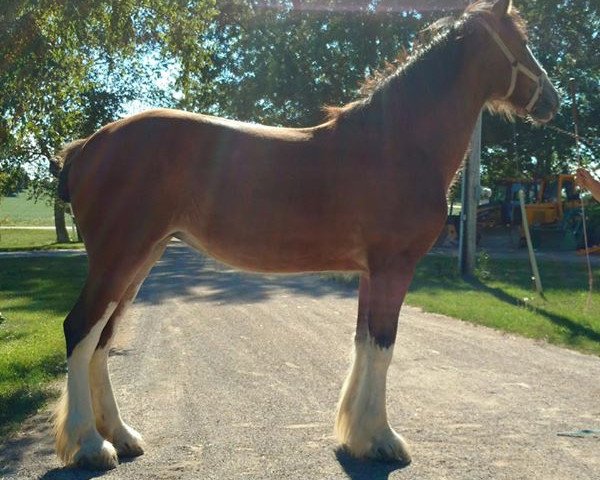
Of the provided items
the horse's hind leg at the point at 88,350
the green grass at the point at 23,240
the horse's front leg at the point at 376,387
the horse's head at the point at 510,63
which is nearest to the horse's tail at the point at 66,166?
the horse's hind leg at the point at 88,350

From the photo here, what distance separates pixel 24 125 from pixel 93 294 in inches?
229

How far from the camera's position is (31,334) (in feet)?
32.8

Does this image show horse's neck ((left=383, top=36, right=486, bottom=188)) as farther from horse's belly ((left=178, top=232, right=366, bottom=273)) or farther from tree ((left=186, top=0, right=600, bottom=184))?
tree ((left=186, top=0, right=600, bottom=184))

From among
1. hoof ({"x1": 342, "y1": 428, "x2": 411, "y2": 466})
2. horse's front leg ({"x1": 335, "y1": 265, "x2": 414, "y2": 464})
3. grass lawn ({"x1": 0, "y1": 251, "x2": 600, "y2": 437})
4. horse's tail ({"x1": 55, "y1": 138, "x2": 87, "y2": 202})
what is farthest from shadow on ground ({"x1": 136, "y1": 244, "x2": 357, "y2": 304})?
hoof ({"x1": 342, "y1": 428, "x2": 411, "y2": 466})

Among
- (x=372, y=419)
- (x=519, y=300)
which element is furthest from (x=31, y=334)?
(x=519, y=300)

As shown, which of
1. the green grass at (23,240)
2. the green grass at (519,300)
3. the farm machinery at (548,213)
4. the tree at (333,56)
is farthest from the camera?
the green grass at (23,240)

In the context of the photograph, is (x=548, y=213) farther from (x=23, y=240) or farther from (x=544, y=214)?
→ (x=23, y=240)

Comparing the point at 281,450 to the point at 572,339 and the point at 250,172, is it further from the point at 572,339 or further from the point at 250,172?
the point at 572,339

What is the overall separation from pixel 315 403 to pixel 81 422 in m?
2.10

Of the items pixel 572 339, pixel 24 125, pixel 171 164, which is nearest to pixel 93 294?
pixel 171 164

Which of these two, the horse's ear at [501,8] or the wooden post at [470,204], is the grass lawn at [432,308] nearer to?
the wooden post at [470,204]

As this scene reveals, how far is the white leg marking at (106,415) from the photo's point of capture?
457 cm

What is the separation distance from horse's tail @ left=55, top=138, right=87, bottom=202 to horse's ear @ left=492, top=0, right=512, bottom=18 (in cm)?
295

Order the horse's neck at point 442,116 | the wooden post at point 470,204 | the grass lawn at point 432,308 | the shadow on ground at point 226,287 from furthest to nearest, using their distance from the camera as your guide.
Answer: the wooden post at point 470,204
the shadow on ground at point 226,287
the grass lawn at point 432,308
the horse's neck at point 442,116
